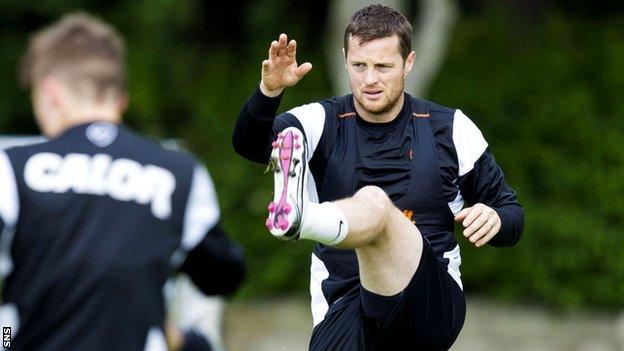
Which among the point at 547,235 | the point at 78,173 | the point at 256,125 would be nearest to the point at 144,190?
the point at 78,173

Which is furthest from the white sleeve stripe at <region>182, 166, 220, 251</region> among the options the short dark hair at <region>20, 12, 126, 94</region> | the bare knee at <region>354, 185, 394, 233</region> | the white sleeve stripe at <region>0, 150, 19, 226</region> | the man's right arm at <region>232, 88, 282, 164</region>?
the man's right arm at <region>232, 88, 282, 164</region>

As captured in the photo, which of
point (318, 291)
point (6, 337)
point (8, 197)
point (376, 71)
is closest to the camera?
point (8, 197)

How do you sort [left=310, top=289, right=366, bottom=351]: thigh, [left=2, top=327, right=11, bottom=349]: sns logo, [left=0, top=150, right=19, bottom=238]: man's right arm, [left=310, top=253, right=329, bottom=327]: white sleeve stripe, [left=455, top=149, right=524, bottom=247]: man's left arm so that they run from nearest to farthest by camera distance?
1. [left=0, top=150, right=19, bottom=238]: man's right arm
2. [left=2, top=327, right=11, bottom=349]: sns logo
3. [left=455, top=149, right=524, bottom=247]: man's left arm
4. [left=310, top=289, right=366, bottom=351]: thigh
5. [left=310, top=253, right=329, bottom=327]: white sleeve stripe

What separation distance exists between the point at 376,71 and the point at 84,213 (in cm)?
210

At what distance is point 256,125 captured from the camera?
220 inches

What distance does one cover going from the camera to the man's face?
5.73 m

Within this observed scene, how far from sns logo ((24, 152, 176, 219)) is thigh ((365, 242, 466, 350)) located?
182 cm

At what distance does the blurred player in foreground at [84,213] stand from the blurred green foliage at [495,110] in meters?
8.49

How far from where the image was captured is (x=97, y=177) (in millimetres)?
3986

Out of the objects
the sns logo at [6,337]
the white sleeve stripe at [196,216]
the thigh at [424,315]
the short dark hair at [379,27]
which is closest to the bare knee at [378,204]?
the thigh at [424,315]

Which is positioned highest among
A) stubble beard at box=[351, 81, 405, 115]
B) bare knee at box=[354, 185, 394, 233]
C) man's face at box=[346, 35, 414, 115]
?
man's face at box=[346, 35, 414, 115]

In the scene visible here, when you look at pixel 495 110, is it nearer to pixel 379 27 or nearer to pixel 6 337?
pixel 379 27

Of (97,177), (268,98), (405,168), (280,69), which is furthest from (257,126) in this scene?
(97,177)

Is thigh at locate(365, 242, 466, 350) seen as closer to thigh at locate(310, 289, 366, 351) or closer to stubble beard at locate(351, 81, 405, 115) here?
thigh at locate(310, 289, 366, 351)
